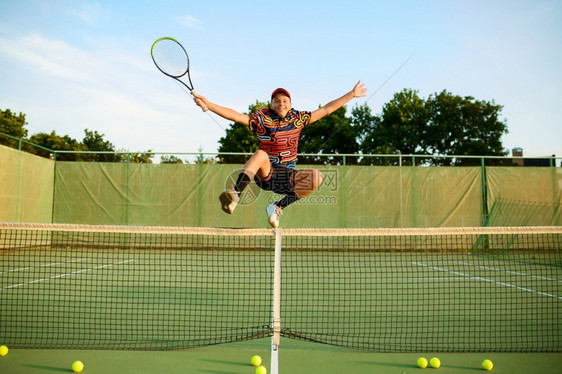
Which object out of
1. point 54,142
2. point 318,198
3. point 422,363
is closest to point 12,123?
point 54,142

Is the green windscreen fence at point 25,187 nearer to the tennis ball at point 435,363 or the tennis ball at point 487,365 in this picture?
the tennis ball at point 435,363

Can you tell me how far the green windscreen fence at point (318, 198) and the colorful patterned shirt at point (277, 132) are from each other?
32.8 feet

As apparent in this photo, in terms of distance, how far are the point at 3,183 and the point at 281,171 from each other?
11501 mm

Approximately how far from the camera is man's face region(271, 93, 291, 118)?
177 inches

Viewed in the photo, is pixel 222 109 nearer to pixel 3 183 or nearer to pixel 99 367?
pixel 99 367

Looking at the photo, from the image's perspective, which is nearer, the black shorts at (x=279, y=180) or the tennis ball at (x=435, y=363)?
the tennis ball at (x=435, y=363)

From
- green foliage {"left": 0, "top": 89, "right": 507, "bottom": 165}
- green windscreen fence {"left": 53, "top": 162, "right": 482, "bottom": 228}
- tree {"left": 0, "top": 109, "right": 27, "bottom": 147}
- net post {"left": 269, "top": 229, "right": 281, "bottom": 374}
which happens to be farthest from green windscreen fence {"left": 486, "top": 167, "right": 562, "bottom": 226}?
tree {"left": 0, "top": 109, "right": 27, "bottom": 147}

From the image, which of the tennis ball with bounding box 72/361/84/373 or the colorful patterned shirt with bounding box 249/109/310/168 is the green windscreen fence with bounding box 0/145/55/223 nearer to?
the tennis ball with bounding box 72/361/84/373

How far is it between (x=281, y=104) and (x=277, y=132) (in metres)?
0.31

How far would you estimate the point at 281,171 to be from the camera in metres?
4.59

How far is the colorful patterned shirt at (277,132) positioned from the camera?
14.6 feet

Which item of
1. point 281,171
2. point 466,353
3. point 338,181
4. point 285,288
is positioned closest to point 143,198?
point 338,181

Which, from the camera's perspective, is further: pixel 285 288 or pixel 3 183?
pixel 3 183

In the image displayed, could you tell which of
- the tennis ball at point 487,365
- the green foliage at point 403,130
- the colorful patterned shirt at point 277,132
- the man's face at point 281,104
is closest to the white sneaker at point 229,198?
the colorful patterned shirt at point 277,132
